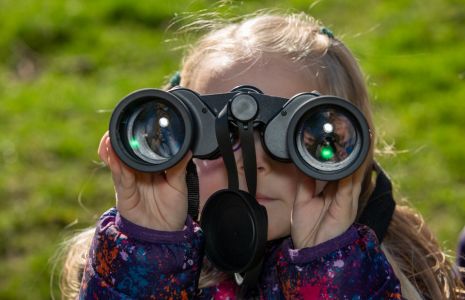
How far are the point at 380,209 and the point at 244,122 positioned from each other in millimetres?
548

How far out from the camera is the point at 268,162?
7.50 feet

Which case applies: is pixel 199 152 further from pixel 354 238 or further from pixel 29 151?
pixel 29 151

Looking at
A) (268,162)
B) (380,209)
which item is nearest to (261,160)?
(268,162)

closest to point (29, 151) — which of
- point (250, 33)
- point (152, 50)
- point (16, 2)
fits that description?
point (152, 50)

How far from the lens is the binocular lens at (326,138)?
2070 mm

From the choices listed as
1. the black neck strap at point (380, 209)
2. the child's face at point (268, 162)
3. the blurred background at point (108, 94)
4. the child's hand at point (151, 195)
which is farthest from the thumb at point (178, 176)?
the blurred background at point (108, 94)

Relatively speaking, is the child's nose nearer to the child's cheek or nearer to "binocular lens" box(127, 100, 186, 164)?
the child's cheek

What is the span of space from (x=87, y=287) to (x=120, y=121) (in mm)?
375

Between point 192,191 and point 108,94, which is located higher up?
point 192,191

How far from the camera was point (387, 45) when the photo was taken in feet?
17.5

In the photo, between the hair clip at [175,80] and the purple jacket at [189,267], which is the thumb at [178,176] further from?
the hair clip at [175,80]

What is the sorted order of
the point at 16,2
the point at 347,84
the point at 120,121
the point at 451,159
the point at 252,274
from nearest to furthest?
the point at 120,121
the point at 252,274
the point at 347,84
the point at 451,159
the point at 16,2

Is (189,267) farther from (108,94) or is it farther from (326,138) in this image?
(108,94)

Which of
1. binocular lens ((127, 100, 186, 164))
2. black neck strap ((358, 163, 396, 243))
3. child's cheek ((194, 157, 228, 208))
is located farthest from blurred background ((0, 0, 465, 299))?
binocular lens ((127, 100, 186, 164))
